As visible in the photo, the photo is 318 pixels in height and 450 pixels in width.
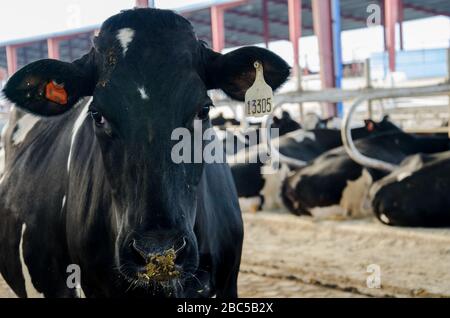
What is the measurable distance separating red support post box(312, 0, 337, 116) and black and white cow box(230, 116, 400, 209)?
2267 mm

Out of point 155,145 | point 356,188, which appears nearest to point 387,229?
point 356,188

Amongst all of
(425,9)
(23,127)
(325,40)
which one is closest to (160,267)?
(23,127)

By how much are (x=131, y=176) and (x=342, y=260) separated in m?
3.42

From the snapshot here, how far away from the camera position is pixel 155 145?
6.37 ft

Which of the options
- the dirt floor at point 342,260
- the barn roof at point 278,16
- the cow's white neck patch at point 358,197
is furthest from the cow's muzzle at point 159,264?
the barn roof at point 278,16

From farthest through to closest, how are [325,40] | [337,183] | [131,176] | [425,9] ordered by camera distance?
[425,9]
[325,40]
[337,183]
[131,176]

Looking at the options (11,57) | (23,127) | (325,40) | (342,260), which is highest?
(325,40)

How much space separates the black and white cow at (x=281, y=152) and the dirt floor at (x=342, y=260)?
2.91ft

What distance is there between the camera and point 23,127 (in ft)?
12.1

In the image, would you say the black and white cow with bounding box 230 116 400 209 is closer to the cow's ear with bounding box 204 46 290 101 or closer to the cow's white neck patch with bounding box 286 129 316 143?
the cow's white neck patch with bounding box 286 129 316 143

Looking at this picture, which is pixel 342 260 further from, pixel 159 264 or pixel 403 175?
pixel 159 264

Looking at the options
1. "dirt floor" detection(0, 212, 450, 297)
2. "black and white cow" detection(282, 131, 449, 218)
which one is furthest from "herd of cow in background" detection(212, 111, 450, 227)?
"dirt floor" detection(0, 212, 450, 297)

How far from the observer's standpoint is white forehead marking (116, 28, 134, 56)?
213 centimetres

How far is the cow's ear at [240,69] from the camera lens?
232 cm
